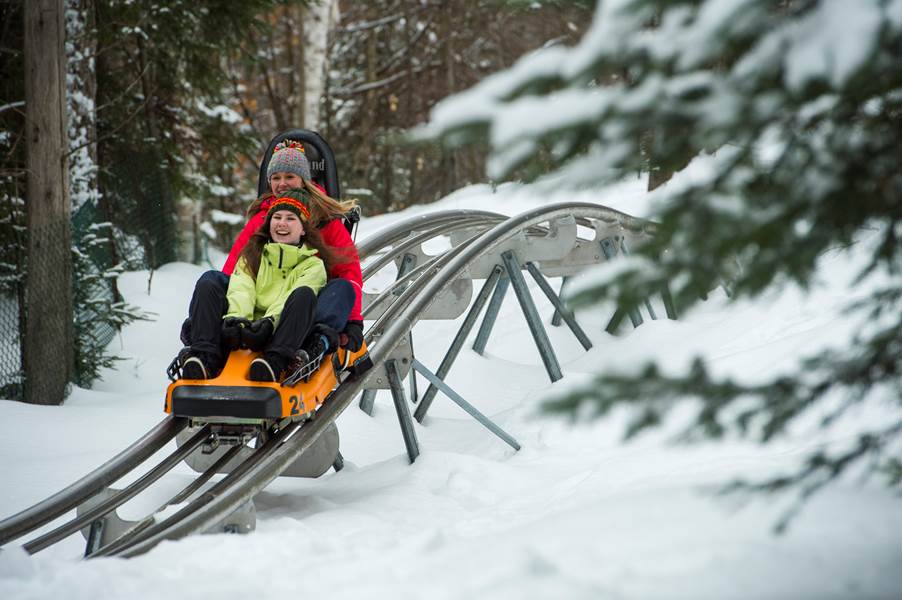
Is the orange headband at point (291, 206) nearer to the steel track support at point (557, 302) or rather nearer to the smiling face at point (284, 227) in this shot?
the smiling face at point (284, 227)

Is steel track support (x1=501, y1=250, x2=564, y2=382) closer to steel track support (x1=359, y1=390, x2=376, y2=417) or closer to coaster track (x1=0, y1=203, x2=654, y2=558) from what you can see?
coaster track (x1=0, y1=203, x2=654, y2=558)

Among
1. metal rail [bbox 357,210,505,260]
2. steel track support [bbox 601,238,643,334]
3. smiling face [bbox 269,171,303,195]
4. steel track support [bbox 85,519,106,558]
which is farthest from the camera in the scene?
steel track support [bbox 601,238,643,334]

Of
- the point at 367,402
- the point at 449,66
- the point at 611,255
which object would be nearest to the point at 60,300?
the point at 367,402

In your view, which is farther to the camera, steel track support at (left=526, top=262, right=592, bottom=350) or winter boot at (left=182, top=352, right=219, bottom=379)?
steel track support at (left=526, top=262, right=592, bottom=350)

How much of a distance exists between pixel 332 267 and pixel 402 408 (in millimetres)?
1126

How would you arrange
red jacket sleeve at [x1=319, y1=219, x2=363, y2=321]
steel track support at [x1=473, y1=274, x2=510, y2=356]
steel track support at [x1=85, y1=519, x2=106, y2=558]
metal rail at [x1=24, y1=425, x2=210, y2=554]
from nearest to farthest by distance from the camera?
metal rail at [x1=24, y1=425, x2=210, y2=554], steel track support at [x1=85, y1=519, x2=106, y2=558], red jacket sleeve at [x1=319, y1=219, x2=363, y2=321], steel track support at [x1=473, y1=274, x2=510, y2=356]

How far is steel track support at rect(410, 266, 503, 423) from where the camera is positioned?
21.4 ft

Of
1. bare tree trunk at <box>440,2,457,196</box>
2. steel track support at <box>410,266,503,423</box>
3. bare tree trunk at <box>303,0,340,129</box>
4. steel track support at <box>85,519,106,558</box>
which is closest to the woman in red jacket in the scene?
steel track support at <box>85,519,106,558</box>

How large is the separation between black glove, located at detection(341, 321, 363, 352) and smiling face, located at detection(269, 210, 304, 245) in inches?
22.2

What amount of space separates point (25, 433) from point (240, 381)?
271cm

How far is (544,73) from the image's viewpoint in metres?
1.80

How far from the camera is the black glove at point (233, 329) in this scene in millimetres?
4125

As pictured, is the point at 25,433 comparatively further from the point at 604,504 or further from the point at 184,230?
the point at 184,230

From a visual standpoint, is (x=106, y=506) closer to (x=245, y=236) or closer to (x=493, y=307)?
(x=245, y=236)
